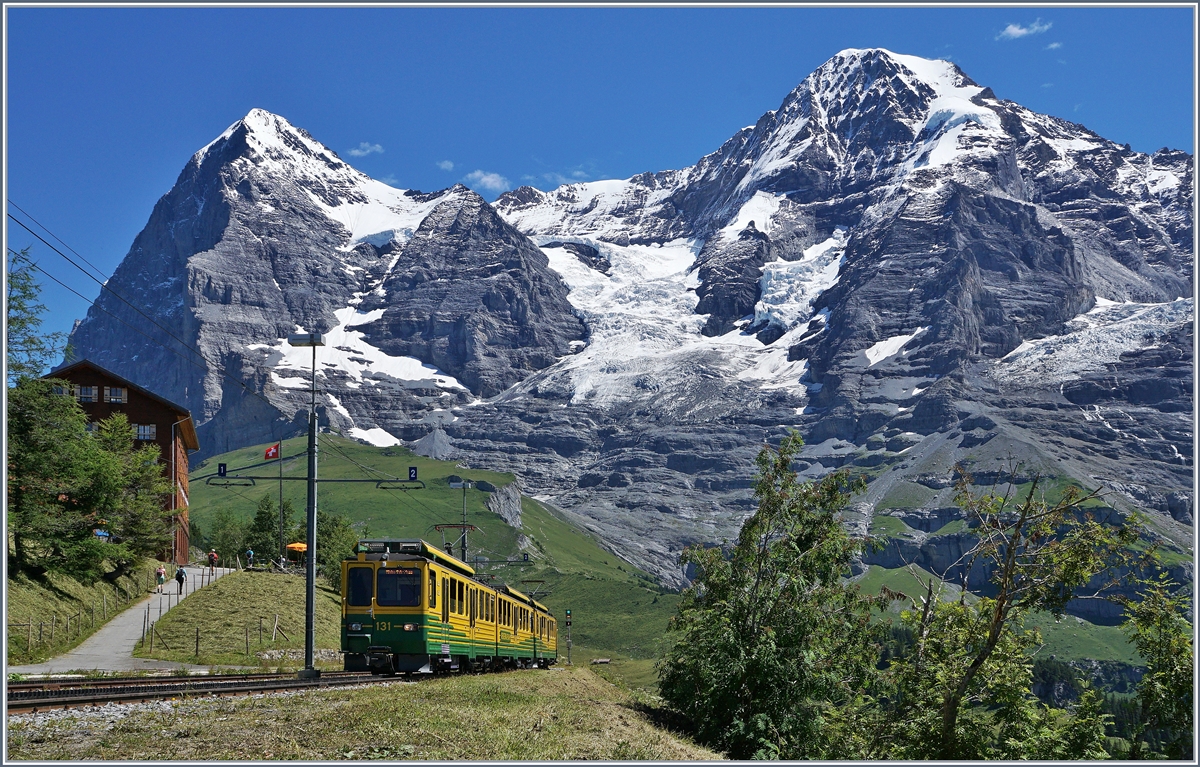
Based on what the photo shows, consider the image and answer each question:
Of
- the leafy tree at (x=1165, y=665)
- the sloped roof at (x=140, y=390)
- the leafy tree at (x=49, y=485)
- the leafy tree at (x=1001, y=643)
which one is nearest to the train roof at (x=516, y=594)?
the leafy tree at (x=49, y=485)

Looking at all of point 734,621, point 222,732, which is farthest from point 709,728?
point 222,732

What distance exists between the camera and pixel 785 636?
100ft

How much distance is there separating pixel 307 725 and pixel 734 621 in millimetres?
15918

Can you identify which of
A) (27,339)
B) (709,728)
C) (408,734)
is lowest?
(709,728)

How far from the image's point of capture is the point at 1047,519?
24.3 m

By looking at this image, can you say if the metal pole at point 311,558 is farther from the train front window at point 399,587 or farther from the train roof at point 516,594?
the train roof at point 516,594

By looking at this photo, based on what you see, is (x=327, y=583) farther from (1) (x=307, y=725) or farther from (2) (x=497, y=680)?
(1) (x=307, y=725)

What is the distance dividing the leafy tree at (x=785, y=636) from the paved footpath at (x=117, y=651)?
1825cm

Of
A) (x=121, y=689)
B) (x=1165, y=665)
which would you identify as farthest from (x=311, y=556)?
(x=1165, y=665)

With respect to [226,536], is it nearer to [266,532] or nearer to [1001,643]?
[266,532]

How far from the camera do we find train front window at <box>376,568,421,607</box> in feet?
110

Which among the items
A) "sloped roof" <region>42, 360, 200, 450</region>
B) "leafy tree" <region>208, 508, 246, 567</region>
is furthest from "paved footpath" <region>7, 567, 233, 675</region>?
"leafy tree" <region>208, 508, 246, 567</region>

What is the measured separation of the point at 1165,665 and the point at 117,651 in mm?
38810

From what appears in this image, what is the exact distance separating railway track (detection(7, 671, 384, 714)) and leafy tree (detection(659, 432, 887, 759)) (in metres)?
10.2
